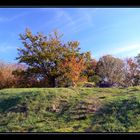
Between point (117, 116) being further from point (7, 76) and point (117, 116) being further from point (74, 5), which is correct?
point (7, 76)

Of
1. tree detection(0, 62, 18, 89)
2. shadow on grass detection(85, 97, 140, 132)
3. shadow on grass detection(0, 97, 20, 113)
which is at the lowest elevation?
shadow on grass detection(85, 97, 140, 132)

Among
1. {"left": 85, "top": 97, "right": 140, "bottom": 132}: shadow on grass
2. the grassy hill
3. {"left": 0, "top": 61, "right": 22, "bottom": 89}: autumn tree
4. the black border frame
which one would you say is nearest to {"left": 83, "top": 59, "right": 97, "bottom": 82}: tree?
{"left": 0, "top": 61, "right": 22, "bottom": 89}: autumn tree

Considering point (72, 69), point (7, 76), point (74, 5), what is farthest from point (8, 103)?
point (72, 69)

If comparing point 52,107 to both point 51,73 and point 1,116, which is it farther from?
point 51,73

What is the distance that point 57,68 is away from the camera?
8.93 meters

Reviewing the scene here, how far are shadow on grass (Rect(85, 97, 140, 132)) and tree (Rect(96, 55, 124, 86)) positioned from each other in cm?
414

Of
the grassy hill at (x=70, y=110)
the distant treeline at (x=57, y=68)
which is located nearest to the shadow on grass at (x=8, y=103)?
the grassy hill at (x=70, y=110)

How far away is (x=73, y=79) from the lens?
340 inches

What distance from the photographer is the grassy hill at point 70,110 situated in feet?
14.0

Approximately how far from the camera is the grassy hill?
14.0 feet

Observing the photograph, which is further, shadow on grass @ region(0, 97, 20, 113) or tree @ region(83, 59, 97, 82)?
tree @ region(83, 59, 97, 82)

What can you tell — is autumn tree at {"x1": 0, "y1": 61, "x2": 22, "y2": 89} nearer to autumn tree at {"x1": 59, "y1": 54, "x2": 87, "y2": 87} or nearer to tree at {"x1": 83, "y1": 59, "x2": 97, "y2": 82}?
autumn tree at {"x1": 59, "y1": 54, "x2": 87, "y2": 87}
